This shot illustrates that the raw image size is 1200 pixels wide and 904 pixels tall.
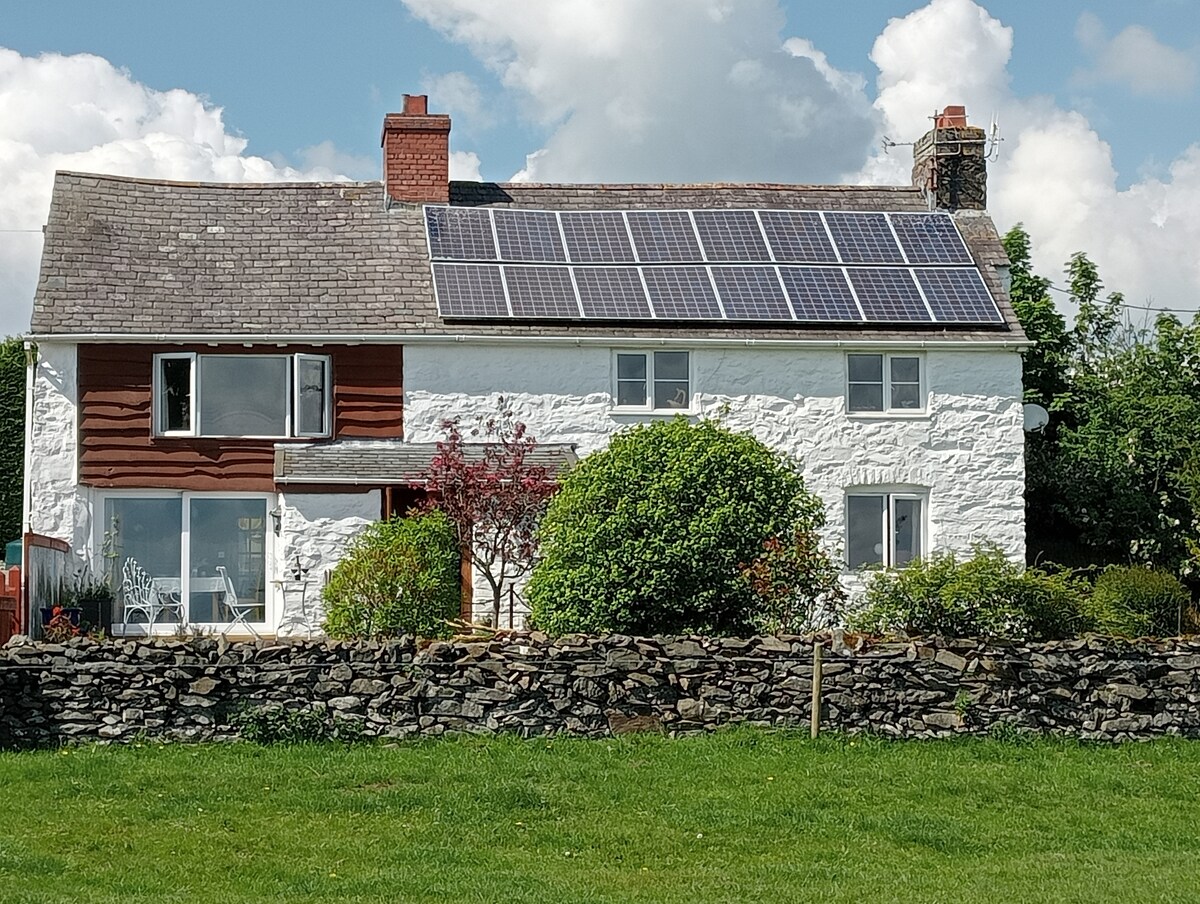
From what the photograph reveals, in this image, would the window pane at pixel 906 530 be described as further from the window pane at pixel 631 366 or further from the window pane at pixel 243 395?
the window pane at pixel 243 395

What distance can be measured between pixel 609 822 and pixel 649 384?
12.9 metres

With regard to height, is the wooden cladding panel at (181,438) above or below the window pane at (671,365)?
below

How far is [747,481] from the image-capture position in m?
15.9

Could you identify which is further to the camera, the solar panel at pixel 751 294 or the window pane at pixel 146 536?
the solar panel at pixel 751 294

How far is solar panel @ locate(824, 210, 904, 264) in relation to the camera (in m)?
25.2

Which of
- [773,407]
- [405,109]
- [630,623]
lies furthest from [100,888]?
[405,109]

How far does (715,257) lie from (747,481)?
9.71m

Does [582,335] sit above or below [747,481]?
above

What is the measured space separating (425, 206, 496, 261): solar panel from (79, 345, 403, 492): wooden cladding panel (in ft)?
7.70

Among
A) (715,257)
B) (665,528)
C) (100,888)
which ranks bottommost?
(100,888)

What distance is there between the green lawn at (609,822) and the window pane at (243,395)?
32.4 ft

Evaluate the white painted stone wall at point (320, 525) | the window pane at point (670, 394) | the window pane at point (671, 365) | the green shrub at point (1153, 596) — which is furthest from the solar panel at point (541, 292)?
the green shrub at point (1153, 596)

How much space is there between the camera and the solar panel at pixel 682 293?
23.6 metres

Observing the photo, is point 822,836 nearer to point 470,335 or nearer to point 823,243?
point 470,335
